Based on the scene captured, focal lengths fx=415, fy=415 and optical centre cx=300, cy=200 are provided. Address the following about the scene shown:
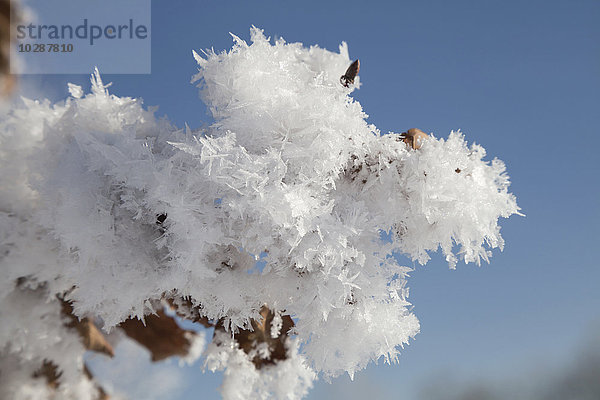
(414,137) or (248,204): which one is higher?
(414,137)

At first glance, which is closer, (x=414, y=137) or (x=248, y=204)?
(x=248, y=204)

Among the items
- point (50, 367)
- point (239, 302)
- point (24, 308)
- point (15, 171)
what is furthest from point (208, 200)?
point (50, 367)

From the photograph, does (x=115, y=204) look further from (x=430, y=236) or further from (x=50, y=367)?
(x=430, y=236)

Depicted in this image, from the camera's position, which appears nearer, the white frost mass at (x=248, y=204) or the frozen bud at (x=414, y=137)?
the white frost mass at (x=248, y=204)

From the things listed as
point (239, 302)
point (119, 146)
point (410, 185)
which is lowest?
point (239, 302)

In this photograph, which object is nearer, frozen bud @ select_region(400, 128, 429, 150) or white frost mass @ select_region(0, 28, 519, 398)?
white frost mass @ select_region(0, 28, 519, 398)

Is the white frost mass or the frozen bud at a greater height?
the frozen bud

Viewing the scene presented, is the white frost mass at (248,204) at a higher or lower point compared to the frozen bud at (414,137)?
lower

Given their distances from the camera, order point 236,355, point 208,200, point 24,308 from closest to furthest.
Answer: point 208,200
point 24,308
point 236,355
